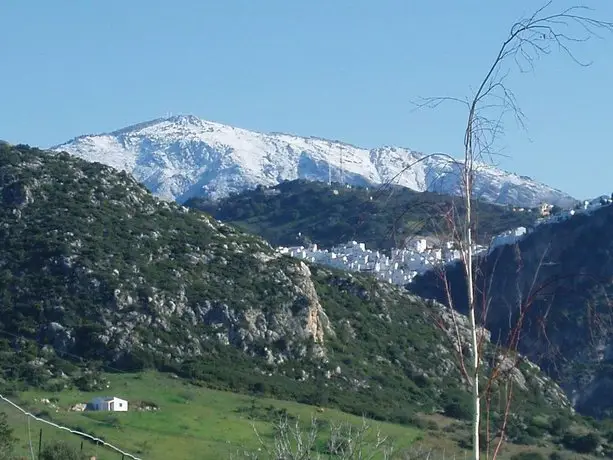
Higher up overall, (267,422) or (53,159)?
(53,159)

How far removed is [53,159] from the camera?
68.9m

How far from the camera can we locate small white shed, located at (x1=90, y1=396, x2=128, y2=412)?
40928mm

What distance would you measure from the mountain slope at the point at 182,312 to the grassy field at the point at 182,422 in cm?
166

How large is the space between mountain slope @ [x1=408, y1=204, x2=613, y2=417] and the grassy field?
17.4ft

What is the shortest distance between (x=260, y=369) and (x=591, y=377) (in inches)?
917

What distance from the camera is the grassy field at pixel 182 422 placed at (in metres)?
34.9

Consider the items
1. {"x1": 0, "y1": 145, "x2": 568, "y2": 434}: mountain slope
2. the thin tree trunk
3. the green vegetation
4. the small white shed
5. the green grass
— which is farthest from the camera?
the green vegetation

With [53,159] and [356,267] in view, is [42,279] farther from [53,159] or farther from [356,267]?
[356,267]

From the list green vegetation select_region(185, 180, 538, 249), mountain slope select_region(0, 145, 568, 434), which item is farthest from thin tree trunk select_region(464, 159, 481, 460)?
green vegetation select_region(185, 180, 538, 249)

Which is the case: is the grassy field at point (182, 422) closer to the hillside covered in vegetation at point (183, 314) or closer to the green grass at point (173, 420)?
the green grass at point (173, 420)

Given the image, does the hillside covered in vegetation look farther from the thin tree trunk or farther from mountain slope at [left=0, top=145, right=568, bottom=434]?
the thin tree trunk

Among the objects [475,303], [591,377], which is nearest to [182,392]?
[591,377]

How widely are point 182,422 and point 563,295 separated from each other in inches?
1387

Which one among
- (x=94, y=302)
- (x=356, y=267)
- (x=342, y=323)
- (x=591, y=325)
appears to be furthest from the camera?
(x=356, y=267)
